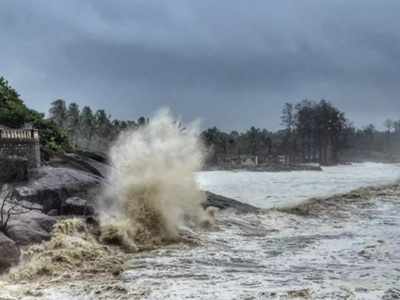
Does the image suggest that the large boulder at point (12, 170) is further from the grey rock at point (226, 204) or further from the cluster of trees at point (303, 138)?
the cluster of trees at point (303, 138)

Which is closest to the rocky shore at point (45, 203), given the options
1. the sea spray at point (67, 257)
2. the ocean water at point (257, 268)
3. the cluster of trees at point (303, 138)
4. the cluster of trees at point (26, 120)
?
the sea spray at point (67, 257)

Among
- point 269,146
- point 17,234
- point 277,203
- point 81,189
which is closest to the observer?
point 17,234

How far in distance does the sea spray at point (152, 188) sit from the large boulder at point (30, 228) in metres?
1.59

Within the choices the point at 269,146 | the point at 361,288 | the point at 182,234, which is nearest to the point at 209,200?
the point at 182,234

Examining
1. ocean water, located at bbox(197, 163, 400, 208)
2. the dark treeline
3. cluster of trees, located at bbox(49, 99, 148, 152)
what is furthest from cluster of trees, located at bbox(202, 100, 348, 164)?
ocean water, located at bbox(197, 163, 400, 208)

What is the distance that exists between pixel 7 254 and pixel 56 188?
6.64 meters

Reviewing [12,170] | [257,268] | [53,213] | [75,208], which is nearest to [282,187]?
[12,170]

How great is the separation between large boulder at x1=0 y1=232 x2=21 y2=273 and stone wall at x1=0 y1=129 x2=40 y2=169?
26.2 ft

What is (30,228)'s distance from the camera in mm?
12656

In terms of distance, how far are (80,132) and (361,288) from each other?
86.5 metres

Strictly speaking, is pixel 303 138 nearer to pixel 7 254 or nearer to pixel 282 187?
pixel 282 187

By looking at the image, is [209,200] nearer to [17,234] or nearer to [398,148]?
[17,234]

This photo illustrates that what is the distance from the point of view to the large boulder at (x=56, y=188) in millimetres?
16375

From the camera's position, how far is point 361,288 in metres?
9.13
